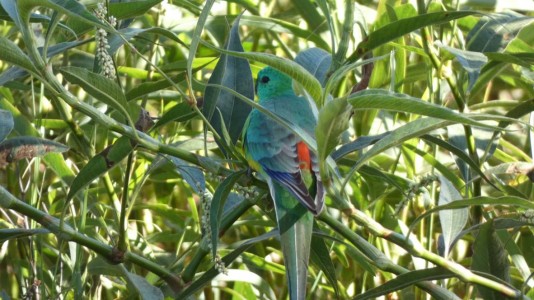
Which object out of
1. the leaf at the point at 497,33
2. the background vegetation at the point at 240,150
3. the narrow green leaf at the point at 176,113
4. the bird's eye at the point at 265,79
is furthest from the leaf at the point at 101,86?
the bird's eye at the point at 265,79

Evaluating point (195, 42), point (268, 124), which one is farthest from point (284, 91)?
point (195, 42)

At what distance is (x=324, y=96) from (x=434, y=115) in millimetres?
138

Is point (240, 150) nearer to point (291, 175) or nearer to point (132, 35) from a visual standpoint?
point (291, 175)

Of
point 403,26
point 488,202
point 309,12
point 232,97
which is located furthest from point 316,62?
point 309,12

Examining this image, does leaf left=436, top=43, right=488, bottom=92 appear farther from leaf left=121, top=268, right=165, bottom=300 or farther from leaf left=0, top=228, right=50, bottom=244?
leaf left=0, top=228, right=50, bottom=244

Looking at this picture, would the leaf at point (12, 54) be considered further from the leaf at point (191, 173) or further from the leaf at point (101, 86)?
the leaf at point (191, 173)

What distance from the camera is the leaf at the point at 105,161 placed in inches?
46.8

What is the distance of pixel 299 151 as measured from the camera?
1.44 m

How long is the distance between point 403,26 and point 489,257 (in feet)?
1.18

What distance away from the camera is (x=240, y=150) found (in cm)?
168

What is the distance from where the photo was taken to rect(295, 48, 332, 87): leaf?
1.42 metres

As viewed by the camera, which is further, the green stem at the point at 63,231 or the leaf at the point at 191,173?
the leaf at the point at 191,173

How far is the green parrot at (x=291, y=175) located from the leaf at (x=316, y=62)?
0.31ft

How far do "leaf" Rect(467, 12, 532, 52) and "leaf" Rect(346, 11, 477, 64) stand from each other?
1.12ft
